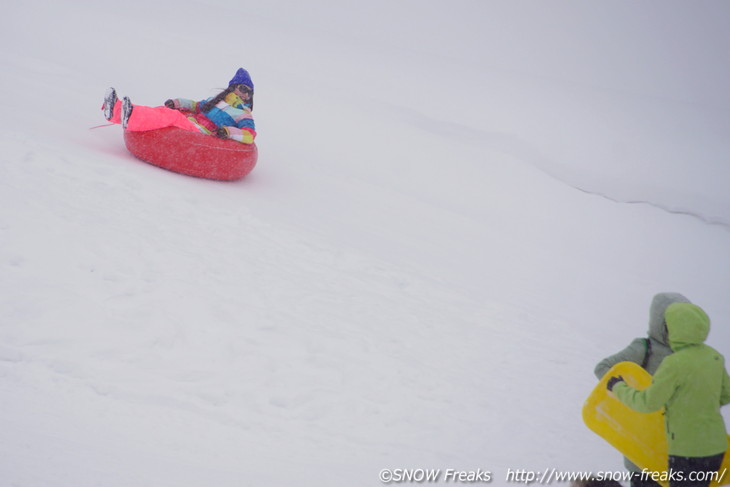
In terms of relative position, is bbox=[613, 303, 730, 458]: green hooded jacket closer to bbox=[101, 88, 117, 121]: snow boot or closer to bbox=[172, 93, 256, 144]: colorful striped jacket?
bbox=[172, 93, 256, 144]: colorful striped jacket

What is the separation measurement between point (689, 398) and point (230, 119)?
4.13 metres

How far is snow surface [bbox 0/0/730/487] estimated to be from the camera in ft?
7.41

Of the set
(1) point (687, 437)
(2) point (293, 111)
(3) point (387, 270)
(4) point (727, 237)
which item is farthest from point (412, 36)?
(1) point (687, 437)

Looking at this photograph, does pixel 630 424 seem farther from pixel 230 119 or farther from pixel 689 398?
pixel 230 119

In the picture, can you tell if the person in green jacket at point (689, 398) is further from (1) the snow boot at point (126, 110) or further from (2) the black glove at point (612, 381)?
(1) the snow boot at point (126, 110)

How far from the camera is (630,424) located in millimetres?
1991

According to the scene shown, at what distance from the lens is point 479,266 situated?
15.8ft

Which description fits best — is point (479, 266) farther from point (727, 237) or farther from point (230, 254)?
point (727, 237)

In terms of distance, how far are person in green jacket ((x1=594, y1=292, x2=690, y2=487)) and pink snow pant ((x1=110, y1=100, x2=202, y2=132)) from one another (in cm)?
373

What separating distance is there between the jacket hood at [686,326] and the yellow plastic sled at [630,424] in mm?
223

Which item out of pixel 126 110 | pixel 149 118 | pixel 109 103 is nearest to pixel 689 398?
pixel 149 118

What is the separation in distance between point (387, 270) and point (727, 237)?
5888mm

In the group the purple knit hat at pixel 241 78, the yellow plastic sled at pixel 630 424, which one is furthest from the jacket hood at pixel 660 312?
the purple knit hat at pixel 241 78

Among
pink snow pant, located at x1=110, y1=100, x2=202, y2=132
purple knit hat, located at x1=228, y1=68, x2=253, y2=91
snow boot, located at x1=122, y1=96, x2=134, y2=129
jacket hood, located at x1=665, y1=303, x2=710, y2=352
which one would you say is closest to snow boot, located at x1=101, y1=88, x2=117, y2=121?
pink snow pant, located at x1=110, y1=100, x2=202, y2=132
